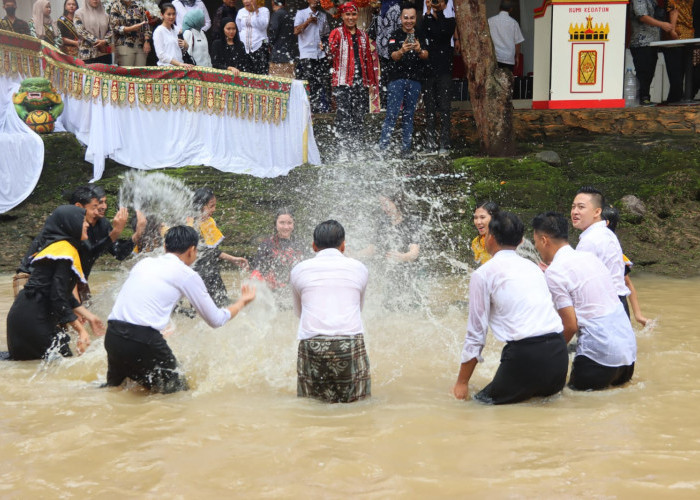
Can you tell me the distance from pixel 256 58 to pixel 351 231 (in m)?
4.43

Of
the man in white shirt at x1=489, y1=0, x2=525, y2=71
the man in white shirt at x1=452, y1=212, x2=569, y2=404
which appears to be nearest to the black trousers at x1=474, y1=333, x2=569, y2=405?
the man in white shirt at x1=452, y1=212, x2=569, y2=404

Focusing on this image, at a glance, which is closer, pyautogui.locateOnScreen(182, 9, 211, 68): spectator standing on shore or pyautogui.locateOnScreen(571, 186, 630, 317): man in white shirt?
pyautogui.locateOnScreen(571, 186, 630, 317): man in white shirt

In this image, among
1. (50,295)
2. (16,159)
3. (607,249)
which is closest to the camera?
(607,249)

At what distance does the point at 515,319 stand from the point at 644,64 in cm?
923

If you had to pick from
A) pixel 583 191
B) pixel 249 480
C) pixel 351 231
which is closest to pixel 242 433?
pixel 249 480

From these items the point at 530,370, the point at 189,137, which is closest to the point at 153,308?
the point at 530,370

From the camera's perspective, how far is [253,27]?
1284cm

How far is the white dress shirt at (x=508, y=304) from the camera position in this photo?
500cm

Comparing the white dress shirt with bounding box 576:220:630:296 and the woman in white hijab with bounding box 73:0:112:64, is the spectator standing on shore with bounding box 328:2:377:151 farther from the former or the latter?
the white dress shirt with bounding box 576:220:630:296

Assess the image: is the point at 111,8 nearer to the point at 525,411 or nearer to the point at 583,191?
the point at 583,191

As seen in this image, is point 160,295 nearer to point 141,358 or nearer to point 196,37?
point 141,358

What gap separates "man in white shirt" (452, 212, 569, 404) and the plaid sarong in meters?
0.72

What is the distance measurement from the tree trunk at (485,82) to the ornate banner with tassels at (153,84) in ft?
9.27

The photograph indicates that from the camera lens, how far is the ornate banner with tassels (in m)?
11.8
